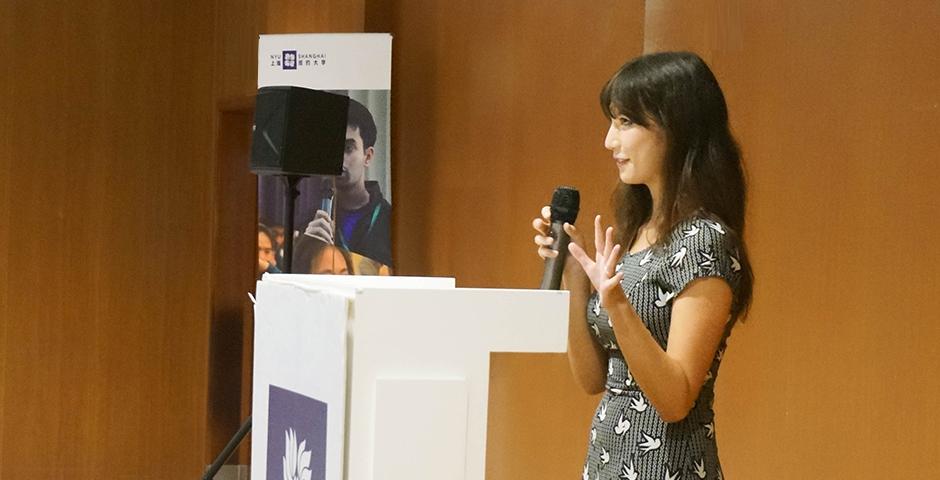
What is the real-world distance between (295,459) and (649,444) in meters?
0.60

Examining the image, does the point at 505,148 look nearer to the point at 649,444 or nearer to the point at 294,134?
the point at 294,134

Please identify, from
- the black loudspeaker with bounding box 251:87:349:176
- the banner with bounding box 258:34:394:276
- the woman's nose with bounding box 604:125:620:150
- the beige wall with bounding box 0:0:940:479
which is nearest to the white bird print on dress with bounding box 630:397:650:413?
the woman's nose with bounding box 604:125:620:150

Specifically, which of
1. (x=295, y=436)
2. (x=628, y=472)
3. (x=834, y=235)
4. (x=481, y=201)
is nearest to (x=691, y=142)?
(x=628, y=472)

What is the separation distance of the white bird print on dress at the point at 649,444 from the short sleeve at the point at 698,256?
0.80 ft

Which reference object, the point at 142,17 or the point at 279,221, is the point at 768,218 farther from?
the point at 142,17

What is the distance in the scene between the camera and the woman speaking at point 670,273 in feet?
6.44

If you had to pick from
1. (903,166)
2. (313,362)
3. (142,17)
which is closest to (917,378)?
(903,166)

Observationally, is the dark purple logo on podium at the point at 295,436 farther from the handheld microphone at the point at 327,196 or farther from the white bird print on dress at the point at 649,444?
the handheld microphone at the point at 327,196

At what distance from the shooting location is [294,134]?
4504 millimetres

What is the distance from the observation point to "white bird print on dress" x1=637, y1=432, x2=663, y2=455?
2.02 metres

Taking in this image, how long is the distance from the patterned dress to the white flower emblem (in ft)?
1.85

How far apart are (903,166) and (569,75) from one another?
1855 mm

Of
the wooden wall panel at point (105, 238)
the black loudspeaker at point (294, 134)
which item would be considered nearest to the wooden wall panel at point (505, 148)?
the black loudspeaker at point (294, 134)

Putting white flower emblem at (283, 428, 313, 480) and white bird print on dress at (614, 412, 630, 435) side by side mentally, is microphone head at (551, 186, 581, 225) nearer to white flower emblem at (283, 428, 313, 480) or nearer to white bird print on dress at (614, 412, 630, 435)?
white bird print on dress at (614, 412, 630, 435)
